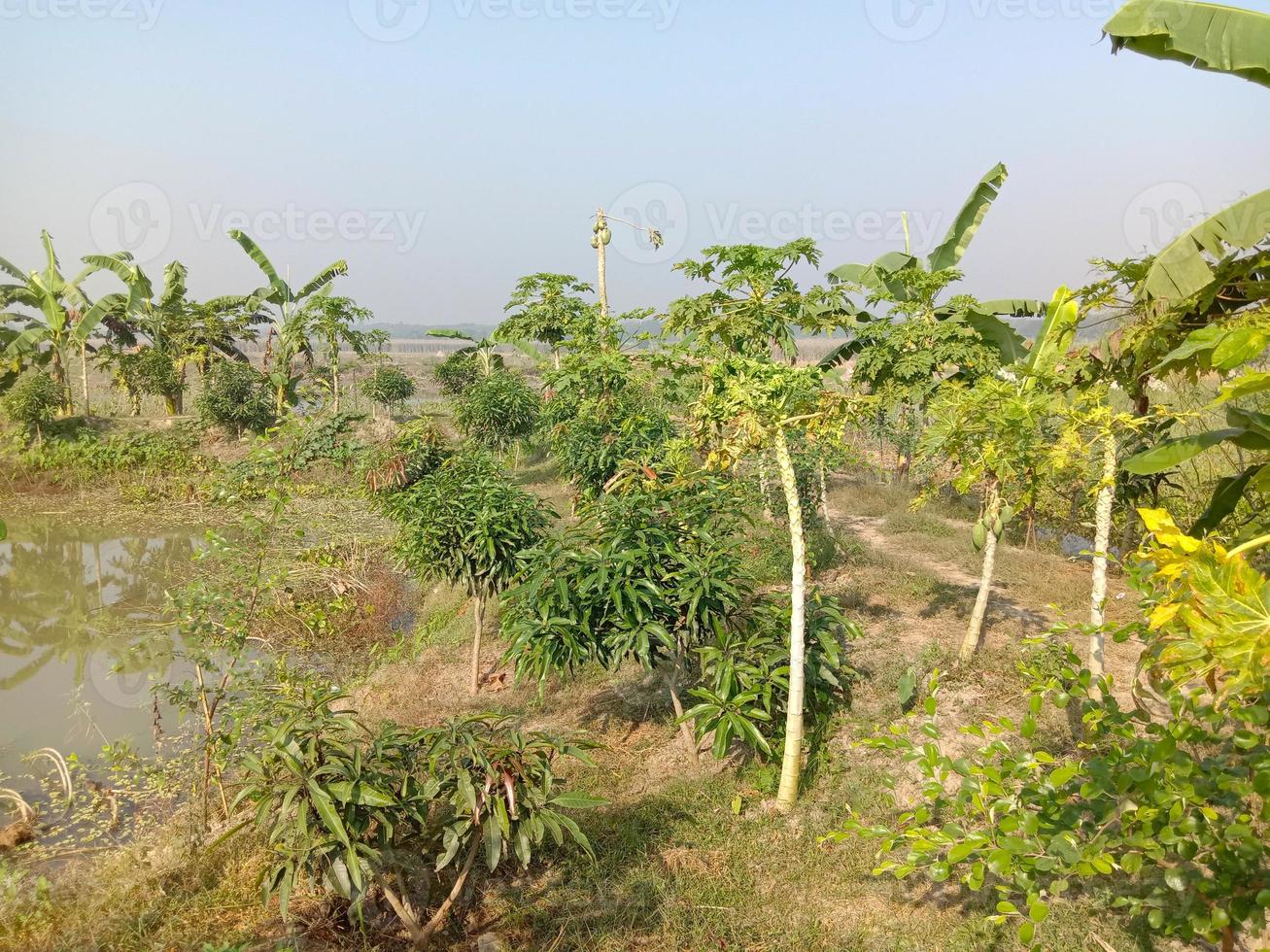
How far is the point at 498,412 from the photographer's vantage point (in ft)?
57.0

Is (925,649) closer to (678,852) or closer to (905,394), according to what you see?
(905,394)

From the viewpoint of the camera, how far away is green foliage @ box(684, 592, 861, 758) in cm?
527

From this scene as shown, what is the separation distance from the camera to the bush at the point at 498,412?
1731 centimetres

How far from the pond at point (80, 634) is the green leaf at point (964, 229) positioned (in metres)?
9.06

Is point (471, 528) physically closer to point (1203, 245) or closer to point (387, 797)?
point (387, 797)

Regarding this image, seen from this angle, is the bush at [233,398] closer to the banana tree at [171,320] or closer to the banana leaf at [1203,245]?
the banana tree at [171,320]

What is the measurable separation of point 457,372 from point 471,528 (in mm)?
20286

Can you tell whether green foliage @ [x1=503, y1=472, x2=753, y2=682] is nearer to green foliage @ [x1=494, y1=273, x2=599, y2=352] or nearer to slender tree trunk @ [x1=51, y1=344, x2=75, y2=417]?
green foliage @ [x1=494, y1=273, x2=599, y2=352]

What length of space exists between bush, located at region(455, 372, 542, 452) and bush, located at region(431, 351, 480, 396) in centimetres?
788

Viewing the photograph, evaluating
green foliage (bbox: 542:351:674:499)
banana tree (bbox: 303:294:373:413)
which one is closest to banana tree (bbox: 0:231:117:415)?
banana tree (bbox: 303:294:373:413)

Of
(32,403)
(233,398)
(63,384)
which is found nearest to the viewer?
(32,403)

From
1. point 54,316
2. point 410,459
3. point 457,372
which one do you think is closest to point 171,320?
point 54,316

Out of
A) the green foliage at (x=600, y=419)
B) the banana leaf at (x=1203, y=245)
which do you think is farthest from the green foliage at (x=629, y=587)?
the banana leaf at (x=1203, y=245)

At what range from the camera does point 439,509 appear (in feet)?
25.5
